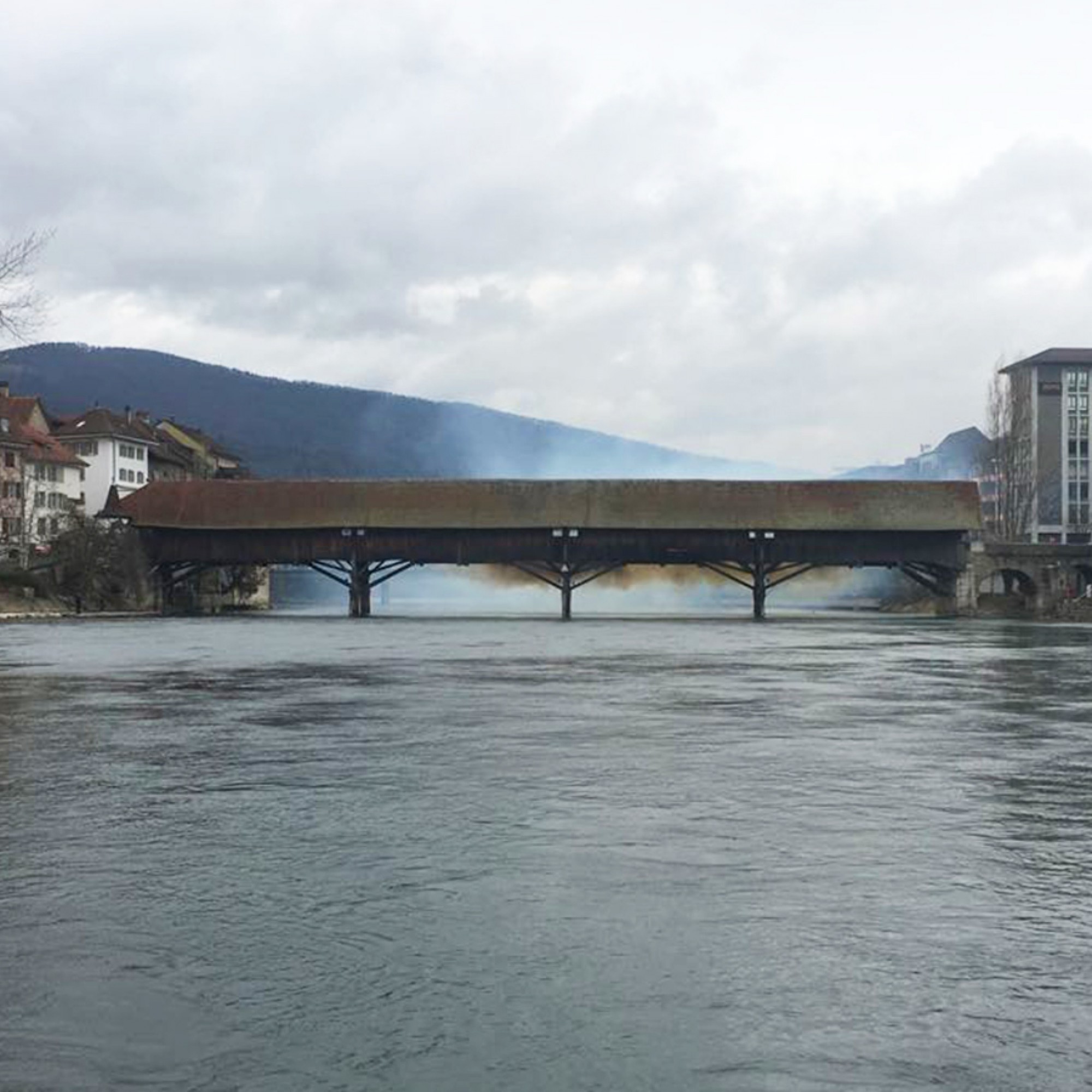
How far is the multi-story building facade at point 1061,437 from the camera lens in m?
98.4

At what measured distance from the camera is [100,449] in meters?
90.4

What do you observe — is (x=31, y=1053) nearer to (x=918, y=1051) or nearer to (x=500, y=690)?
(x=918, y=1051)

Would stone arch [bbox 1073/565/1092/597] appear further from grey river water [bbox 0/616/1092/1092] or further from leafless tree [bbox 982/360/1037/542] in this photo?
grey river water [bbox 0/616/1092/1092]

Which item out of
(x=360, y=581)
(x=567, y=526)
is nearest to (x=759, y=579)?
(x=567, y=526)

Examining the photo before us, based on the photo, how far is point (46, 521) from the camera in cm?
7856

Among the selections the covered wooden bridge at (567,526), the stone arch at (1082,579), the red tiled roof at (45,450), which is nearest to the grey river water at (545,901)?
the covered wooden bridge at (567,526)

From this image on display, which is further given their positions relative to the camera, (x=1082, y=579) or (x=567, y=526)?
(x=1082, y=579)

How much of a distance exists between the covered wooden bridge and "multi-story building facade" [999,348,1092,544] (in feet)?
119

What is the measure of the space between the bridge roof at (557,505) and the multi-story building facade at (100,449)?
25.0 metres

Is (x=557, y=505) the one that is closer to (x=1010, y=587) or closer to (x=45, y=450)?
(x=1010, y=587)

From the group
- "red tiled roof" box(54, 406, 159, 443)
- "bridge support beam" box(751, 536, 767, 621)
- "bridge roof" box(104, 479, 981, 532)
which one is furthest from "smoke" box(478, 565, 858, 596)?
"bridge support beam" box(751, 536, 767, 621)

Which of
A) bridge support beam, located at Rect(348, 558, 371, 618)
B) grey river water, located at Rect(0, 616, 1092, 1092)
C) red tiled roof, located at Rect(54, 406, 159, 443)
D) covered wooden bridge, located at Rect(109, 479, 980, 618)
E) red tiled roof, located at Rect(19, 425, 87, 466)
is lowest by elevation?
grey river water, located at Rect(0, 616, 1092, 1092)

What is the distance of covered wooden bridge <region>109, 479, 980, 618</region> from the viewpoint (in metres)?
62.8

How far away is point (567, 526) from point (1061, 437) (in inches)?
2078
